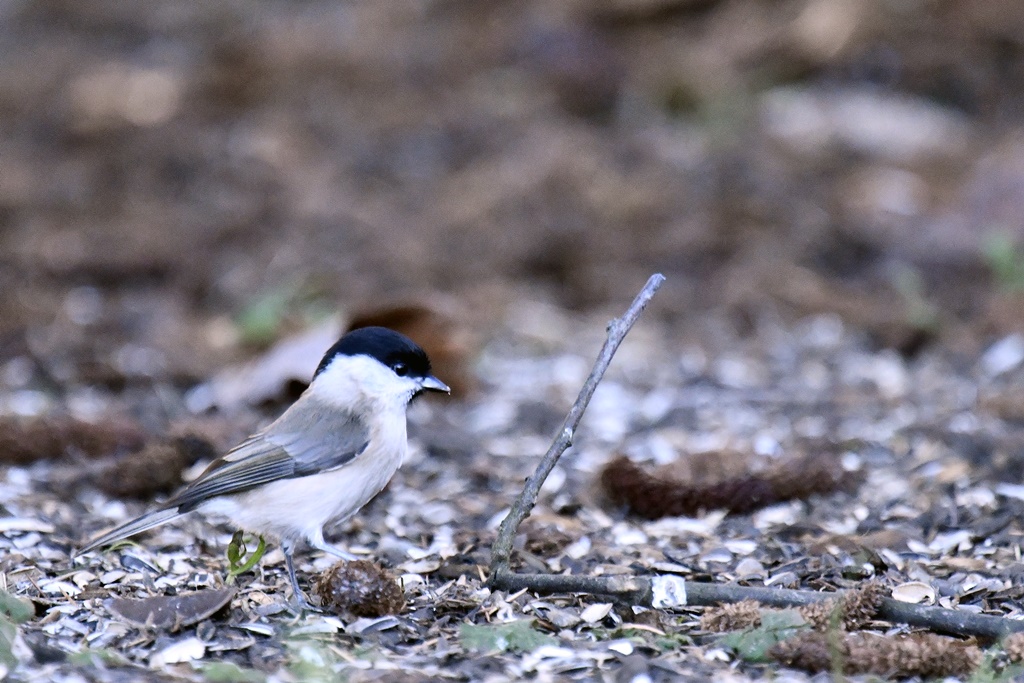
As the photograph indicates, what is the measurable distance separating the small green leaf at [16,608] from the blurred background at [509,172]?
253 cm

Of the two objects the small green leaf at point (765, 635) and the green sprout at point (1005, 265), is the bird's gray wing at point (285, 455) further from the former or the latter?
the green sprout at point (1005, 265)

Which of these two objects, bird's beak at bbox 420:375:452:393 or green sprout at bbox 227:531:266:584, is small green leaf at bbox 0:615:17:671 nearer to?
green sprout at bbox 227:531:266:584

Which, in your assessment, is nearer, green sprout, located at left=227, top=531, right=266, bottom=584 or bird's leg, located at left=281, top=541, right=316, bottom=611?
bird's leg, located at left=281, top=541, right=316, bottom=611

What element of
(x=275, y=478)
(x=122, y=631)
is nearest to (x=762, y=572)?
(x=275, y=478)

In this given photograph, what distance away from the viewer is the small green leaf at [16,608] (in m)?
Answer: 2.81

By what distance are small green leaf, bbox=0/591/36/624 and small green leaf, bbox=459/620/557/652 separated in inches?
39.2

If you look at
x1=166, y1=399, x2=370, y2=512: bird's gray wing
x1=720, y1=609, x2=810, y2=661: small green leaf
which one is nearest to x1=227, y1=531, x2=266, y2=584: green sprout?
x1=166, y1=399, x2=370, y2=512: bird's gray wing

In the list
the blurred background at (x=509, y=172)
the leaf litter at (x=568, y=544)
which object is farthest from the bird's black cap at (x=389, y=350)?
the blurred background at (x=509, y=172)

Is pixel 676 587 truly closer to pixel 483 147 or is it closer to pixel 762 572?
pixel 762 572

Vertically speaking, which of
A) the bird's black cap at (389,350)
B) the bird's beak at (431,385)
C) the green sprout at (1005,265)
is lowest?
the bird's beak at (431,385)

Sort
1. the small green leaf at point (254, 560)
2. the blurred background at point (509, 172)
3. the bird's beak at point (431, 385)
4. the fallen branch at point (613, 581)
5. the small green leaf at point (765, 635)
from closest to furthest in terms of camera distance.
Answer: the small green leaf at point (765, 635) < the fallen branch at point (613, 581) < the small green leaf at point (254, 560) < the bird's beak at point (431, 385) < the blurred background at point (509, 172)

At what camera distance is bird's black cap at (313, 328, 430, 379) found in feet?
11.7

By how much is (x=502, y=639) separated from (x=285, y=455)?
0.95 m

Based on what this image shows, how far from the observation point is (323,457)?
341 centimetres
